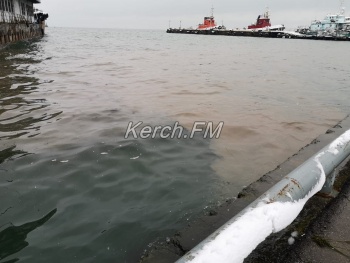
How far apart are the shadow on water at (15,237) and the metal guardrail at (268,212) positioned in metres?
2.30

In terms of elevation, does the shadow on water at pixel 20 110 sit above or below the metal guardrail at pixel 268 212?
below

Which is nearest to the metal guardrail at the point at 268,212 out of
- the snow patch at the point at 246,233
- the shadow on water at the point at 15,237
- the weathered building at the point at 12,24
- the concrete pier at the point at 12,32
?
the snow patch at the point at 246,233

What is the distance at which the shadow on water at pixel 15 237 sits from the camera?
2.83 metres

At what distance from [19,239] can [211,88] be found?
10035 millimetres

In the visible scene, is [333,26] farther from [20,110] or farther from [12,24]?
[20,110]

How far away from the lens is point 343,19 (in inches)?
3494

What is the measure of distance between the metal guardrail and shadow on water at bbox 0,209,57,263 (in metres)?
2.30

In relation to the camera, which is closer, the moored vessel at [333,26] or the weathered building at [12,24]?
the weathered building at [12,24]

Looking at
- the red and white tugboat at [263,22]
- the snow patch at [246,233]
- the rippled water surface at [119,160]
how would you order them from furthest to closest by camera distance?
the red and white tugboat at [263,22]
the rippled water surface at [119,160]
the snow patch at [246,233]

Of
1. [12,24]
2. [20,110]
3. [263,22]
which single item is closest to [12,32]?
[12,24]

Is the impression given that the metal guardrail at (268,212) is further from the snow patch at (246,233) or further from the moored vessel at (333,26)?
the moored vessel at (333,26)

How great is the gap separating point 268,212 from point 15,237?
106 inches

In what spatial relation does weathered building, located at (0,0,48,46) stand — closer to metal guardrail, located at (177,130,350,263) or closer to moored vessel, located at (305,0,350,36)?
metal guardrail, located at (177,130,350,263)

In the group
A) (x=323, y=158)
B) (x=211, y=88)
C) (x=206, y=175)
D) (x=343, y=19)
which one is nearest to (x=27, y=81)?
(x=211, y=88)
